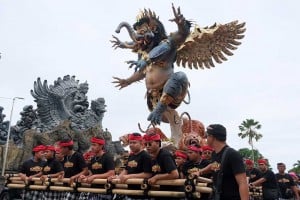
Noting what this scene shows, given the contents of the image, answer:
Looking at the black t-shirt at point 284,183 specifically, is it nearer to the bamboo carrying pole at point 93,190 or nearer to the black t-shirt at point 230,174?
the bamboo carrying pole at point 93,190

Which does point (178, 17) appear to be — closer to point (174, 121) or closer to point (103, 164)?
point (174, 121)

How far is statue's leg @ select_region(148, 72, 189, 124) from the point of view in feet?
35.2

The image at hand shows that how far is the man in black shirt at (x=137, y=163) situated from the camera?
5.48 m

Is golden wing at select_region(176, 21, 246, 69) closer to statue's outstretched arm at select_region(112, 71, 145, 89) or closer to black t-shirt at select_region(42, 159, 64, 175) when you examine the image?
Answer: statue's outstretched arm at select_region(112, 71, 145, 89)

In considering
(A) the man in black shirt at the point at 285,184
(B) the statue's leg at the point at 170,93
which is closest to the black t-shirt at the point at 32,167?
(B) the statue's leg at the point at 170,93

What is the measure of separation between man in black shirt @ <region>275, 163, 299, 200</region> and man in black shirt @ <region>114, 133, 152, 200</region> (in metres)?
5.14

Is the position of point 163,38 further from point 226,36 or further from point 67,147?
point 67,147

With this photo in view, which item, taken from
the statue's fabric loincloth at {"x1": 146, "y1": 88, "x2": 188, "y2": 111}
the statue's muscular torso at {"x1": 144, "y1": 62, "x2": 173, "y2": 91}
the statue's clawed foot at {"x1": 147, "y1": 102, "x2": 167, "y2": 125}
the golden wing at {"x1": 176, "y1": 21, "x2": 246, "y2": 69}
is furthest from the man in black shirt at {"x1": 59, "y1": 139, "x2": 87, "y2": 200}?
the golden wing at {"x1": 176, "y1": 21, "x2": 246, "y2": 69}

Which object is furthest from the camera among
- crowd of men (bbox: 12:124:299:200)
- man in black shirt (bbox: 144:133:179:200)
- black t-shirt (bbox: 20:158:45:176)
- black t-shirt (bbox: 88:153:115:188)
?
black t-shirt (bbox: 20:158:45:176)

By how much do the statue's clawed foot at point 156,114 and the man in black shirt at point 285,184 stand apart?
3.30m

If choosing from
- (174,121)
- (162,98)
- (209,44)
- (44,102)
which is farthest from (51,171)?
(44,102)

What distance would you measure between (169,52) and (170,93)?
47.7 inches

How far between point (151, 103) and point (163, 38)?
1.94 meters

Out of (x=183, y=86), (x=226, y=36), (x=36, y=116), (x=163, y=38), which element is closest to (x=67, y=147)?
(x=183, y=86)
